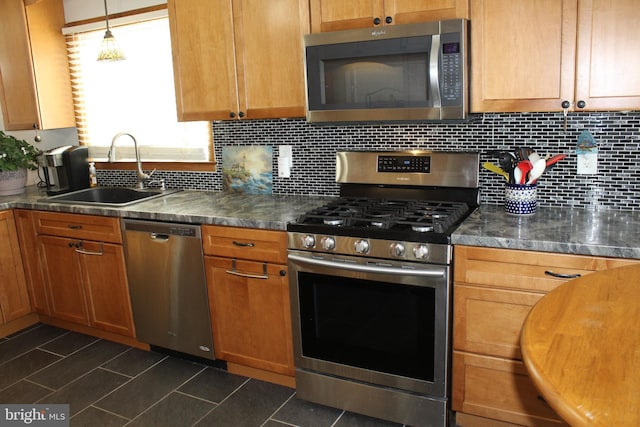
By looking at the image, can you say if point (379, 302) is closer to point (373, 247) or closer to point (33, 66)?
point (373, 247)

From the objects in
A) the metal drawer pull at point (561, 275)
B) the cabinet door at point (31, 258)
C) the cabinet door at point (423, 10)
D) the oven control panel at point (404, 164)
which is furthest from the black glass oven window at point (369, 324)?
the cabinet door at point (31, 258)

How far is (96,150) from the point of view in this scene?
12.9 feet

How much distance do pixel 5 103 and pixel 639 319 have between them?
4.09m

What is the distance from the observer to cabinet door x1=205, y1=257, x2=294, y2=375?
2514 mm

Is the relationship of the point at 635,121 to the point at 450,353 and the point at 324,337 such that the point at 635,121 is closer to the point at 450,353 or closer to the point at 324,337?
the point at 450,353

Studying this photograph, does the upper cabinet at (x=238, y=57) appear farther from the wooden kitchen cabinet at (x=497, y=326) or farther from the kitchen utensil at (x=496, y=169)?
the wooden kitchen cabinet at (x=497, y=326)

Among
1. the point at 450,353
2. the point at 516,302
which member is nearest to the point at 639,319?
the point at 516,302

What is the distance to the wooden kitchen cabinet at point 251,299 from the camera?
8.18 ft

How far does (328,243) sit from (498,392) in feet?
3.04

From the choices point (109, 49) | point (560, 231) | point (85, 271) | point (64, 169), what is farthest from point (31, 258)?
point (560, 231)

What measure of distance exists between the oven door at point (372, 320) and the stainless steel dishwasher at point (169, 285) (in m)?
0.60

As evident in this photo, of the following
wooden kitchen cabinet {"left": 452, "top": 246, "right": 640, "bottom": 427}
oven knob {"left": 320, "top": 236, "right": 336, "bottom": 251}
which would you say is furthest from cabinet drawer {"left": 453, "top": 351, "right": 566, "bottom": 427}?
oven knob {"left": 320, "top": 236, "right": 336, "bottom": 251}

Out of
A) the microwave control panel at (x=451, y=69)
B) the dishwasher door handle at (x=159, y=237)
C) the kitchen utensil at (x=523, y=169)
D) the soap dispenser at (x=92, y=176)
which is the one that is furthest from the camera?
the soap dispenser at (x=92, y=176)

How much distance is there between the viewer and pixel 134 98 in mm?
3676
